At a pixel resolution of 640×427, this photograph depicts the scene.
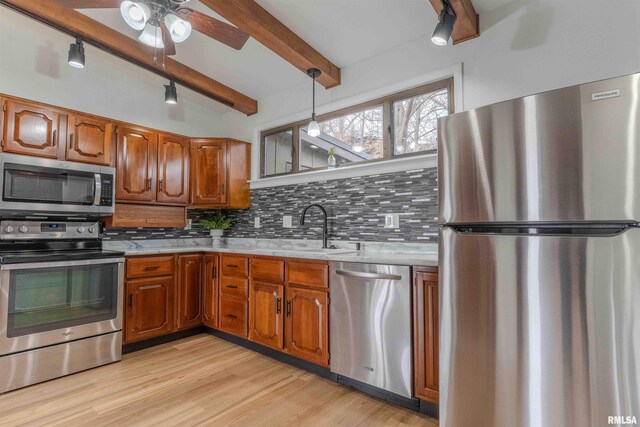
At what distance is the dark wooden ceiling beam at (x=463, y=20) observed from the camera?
79.2 inches

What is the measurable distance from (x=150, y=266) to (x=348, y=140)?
7.22ft

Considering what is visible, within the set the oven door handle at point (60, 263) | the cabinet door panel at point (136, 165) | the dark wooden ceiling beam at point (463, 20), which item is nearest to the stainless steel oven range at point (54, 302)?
the oven door handle at point (60, 263)

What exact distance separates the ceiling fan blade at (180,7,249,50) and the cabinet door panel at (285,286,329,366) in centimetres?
182

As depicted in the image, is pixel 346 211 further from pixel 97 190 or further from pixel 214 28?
pixel 97 190

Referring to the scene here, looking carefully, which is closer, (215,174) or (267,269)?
(267,269)

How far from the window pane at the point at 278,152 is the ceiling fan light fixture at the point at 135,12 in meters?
1.90

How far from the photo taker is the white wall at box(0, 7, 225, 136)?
2.72 meters

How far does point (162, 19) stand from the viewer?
1.94 metres

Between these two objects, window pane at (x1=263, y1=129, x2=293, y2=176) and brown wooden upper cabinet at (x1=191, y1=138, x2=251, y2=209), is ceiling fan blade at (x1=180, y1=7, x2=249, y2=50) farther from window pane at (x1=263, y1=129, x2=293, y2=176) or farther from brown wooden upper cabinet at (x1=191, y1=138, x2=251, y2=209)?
brown wooden upper cabinet at (x1=191, y1=138, x2=251, y2=209)

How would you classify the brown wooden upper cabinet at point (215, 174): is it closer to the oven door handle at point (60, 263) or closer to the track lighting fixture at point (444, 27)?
the oven door handle at point (60, 263)

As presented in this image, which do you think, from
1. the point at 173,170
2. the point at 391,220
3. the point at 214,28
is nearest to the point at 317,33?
the point at 214,28

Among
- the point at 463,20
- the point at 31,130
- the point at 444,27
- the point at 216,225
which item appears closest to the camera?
the point at 444,27

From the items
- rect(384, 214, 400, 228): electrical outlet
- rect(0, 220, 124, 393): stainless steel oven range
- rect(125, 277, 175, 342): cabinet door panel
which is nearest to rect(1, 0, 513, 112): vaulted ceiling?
rect(384, 214, 400, 228): electrical outlet

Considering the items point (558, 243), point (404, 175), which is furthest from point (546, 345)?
point (404, 175)
